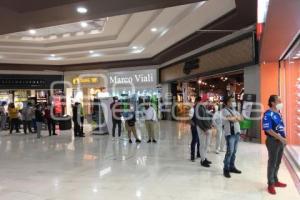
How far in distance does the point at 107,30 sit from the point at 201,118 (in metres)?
6.66

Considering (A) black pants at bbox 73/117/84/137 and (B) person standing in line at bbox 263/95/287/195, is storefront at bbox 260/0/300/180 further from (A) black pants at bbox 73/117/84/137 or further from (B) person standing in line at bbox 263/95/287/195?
(A) black pants at bbox 73/117/84/137

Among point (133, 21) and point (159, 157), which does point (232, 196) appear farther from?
point (133, 21)

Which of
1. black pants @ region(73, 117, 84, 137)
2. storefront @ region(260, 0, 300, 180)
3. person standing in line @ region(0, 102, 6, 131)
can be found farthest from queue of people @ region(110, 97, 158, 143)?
person standing in line @ region(0, 102, 6, 131)

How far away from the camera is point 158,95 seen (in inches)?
688

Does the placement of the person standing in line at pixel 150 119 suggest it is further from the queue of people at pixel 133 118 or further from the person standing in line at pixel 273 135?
the person standing in line at pixel 273 135

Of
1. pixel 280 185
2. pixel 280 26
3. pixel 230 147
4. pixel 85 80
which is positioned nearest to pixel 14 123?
pixel 85 80

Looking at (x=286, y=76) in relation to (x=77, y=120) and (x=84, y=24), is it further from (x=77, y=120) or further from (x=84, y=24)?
(x=77, y=120)

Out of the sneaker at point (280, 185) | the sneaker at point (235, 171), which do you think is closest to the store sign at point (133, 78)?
the sneaker at point (235, 171)

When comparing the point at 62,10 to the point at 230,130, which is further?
the point at 230,130

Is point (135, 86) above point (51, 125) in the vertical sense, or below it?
above

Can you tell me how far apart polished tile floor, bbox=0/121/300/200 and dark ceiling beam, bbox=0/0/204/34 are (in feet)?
8.88

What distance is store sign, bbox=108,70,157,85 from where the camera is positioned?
17.2m

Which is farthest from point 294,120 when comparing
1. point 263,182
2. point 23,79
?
point 23,79

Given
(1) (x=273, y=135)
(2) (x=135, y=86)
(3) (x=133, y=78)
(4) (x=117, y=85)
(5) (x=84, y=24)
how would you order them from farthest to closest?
(4) (x=117, y=85)
(2) (x=135, y=86)
(3) (x=133, y=78)
(5) (x=84, y=24)
(1) (x=273, y=135)
